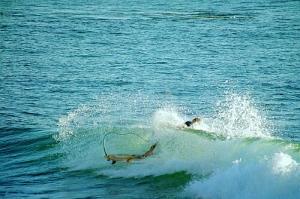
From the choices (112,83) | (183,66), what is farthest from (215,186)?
(183,66)

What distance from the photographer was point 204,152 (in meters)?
22.9

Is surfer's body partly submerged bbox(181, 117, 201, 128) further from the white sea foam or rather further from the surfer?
the white sea foam

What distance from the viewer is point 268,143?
71.4ft

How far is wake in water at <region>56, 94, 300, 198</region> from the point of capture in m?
19.4

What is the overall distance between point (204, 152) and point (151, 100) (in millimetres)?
14901

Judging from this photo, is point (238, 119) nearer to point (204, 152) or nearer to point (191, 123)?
point (191, 123)

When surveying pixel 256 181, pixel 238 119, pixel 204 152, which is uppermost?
pixel 238 119

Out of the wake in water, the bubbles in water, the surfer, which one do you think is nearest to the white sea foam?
the wake in water

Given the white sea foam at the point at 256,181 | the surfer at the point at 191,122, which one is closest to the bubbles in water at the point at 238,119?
the surfer at the point at 191,122

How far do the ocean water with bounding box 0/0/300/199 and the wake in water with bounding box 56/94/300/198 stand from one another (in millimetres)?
44

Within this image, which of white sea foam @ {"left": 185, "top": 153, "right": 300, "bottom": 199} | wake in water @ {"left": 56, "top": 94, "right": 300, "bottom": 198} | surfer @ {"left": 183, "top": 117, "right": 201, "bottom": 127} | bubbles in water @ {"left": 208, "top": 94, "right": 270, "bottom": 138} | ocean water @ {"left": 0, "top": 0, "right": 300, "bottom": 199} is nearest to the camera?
white sea foam @ {"left": 185, "top": 153, "right": 300, "bottom": 199}

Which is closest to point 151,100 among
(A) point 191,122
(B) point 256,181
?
(A) point 191,122

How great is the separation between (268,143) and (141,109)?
1389 cm

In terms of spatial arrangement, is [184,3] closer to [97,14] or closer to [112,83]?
[97,14]
